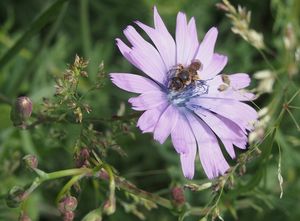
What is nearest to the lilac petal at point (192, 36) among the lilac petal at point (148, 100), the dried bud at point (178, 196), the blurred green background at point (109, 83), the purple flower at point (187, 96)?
the purple flower at point (187, 96)

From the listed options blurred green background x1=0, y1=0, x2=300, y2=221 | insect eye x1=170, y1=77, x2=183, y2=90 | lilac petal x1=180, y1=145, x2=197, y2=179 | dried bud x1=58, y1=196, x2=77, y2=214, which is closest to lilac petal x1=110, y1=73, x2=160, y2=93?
insect eye x1=170, y1=77, x2=183, y2=90

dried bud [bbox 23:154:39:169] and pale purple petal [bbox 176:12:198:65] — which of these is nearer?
dried bud [bbox 23:154:39:169]

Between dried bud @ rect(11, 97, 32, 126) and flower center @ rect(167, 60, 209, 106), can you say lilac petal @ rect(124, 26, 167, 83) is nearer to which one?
flower center @ rect(167, 60, 209, 106)

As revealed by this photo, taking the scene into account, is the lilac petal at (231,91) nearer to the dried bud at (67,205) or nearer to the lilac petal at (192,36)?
the lilac petal at (192,36)

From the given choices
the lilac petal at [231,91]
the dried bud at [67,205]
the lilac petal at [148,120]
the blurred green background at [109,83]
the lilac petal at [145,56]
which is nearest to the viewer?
the dried bud at [67,205]

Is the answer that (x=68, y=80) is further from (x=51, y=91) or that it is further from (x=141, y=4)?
(x=141, y=4)

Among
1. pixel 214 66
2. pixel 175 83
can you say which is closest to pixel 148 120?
pixel 175 83
